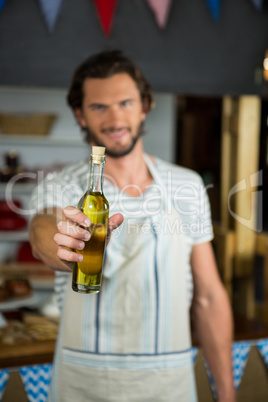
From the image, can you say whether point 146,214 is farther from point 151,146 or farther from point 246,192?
point 151,146

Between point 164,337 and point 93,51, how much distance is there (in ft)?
3.53

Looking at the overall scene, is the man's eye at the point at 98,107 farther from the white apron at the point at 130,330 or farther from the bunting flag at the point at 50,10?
the bunting flag at the point at 50,10

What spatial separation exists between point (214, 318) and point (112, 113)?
0.69 m

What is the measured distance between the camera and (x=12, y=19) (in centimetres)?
188

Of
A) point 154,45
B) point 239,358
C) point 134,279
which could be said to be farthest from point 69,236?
point 154,45

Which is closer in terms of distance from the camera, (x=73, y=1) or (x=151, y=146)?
(x=73, y=1)

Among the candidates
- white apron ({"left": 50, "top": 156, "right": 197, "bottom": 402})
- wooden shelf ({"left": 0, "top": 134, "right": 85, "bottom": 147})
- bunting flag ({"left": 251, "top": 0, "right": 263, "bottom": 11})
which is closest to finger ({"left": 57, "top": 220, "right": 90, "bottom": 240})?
white apron ({"left": 50, "top": 156, "right": 197, "bottom": 402})

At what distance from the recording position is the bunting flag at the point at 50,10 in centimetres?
188

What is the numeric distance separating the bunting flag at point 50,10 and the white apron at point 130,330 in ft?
2.82

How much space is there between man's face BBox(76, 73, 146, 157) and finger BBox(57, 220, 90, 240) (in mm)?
616

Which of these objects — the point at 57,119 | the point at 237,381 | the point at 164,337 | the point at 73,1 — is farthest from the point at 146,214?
the point at 57,119

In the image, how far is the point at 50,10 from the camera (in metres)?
1.88

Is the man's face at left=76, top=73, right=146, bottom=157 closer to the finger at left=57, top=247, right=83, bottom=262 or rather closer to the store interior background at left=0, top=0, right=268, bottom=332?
the store interior background at left=0, top=0, right=268, bottom=332

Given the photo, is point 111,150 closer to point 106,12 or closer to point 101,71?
point 101,71
